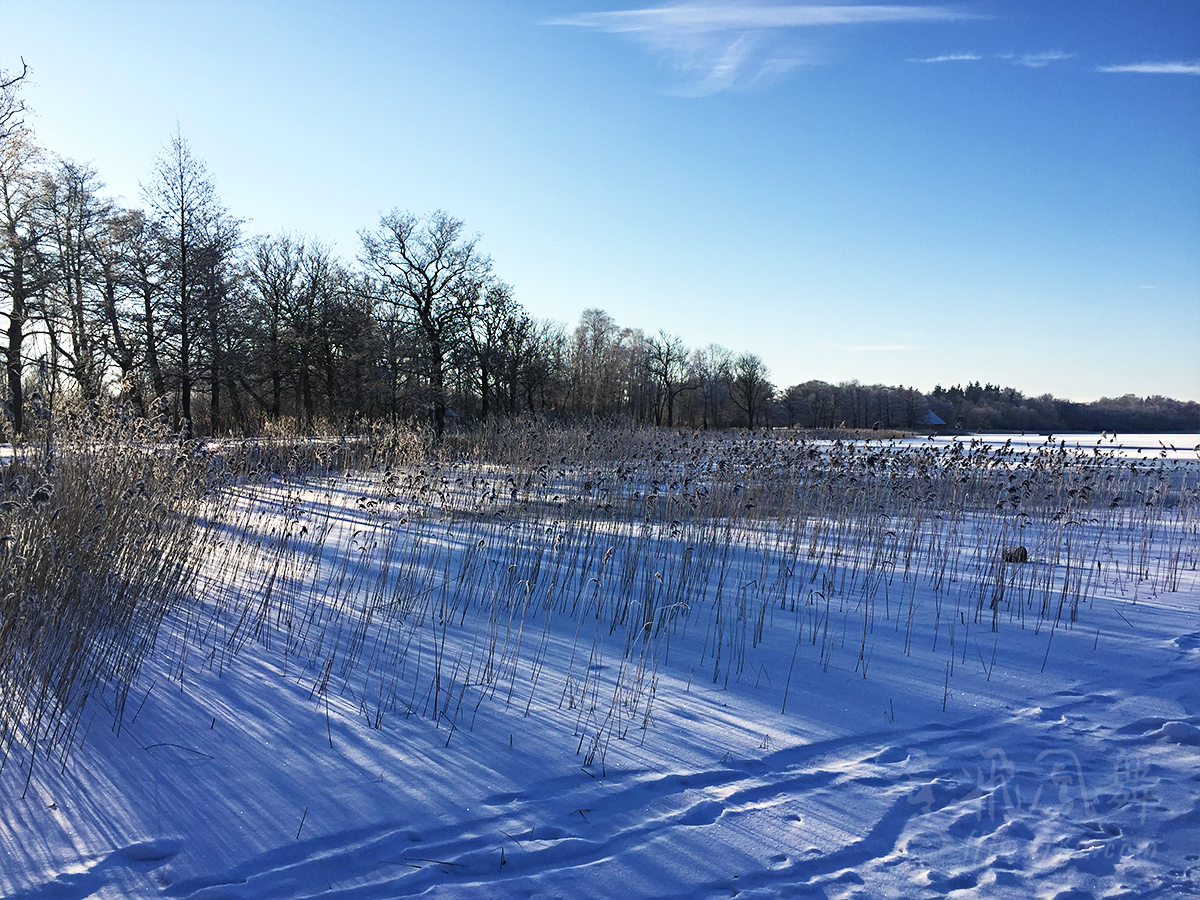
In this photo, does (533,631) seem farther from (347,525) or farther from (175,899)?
(347,525)

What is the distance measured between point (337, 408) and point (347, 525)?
2712 centimetres

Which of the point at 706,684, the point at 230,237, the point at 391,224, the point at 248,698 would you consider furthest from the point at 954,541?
the point at 391,224

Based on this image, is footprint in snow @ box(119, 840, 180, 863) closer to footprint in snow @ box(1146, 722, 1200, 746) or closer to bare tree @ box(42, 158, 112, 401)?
footprint in snow @ box(1146, 722, 1200, 746)

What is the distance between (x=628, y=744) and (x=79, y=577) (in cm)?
323

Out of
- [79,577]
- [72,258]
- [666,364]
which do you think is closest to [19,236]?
[72,258]

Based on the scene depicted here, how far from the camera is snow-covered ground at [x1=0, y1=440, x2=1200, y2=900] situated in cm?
247

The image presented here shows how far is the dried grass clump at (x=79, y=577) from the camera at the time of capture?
3295 mm

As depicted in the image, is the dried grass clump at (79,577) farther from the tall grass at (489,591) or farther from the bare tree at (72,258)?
the bare tree at (72,258)

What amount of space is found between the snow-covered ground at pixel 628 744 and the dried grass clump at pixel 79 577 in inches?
6.6

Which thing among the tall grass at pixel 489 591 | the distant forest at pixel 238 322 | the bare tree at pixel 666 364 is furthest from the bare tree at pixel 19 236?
the bare tree at pixel 666 364

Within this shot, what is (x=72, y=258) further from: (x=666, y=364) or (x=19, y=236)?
(x=666, y=364)

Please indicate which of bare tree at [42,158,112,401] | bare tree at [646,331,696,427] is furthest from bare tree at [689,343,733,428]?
bare tree at [42,158,112,401]

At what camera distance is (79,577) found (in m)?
4.16

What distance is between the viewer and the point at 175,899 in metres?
2.24
